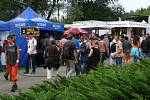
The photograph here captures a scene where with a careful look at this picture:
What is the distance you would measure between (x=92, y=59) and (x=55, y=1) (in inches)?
1812

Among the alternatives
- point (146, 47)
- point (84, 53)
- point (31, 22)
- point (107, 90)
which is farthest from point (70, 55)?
point (107, 90)

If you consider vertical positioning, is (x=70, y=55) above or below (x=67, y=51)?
below

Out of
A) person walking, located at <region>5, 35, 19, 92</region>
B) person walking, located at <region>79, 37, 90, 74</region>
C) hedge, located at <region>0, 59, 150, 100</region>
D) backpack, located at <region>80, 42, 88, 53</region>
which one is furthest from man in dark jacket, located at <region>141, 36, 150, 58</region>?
hedge, located at <region>0, 59, 150, 100</region>

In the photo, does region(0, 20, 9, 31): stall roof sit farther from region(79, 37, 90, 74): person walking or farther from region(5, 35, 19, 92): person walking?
region(5, 35, 19, 92): person walking

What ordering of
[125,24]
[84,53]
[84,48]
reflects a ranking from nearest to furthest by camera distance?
[84,48]
[84,53]
[125,24]

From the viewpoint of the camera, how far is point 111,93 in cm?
436

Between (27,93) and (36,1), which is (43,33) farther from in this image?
(36,1)

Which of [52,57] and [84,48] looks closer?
[52,57]

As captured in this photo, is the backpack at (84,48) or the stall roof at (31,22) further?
the stall roof at (31,22)

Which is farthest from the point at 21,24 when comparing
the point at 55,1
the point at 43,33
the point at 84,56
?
the point at 55,1

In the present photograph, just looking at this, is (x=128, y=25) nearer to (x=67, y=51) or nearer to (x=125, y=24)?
(x=125, y=24)

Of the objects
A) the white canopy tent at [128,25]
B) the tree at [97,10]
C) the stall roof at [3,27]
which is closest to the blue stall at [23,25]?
the stall roof at [3,27]

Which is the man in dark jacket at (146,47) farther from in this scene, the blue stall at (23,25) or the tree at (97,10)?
the tree at (97,10)

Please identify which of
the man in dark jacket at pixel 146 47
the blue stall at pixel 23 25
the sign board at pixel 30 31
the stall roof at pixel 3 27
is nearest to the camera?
the stall roof at pixel 3 27
